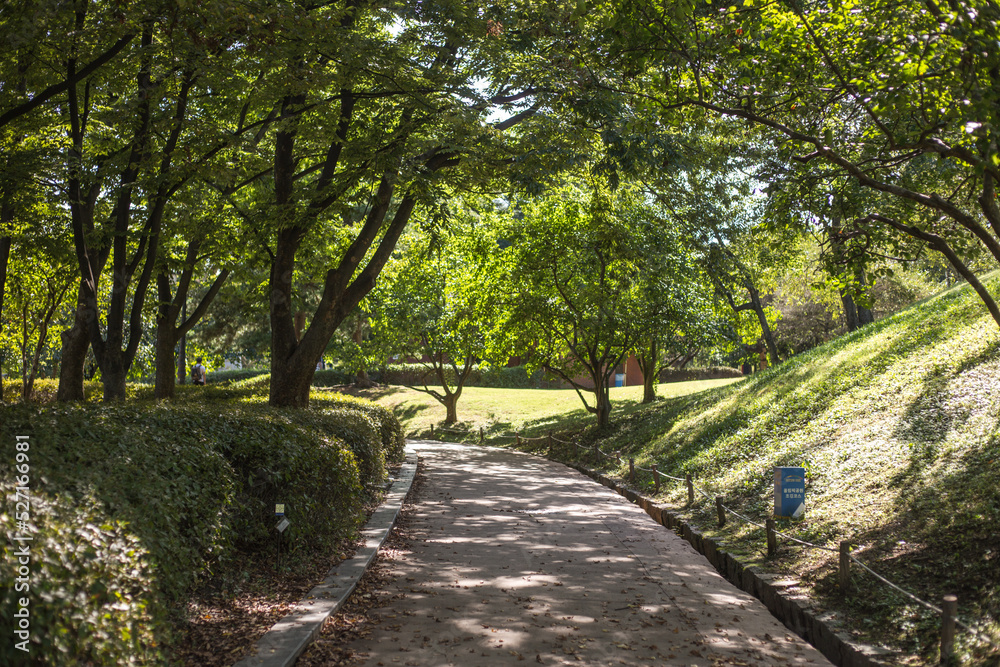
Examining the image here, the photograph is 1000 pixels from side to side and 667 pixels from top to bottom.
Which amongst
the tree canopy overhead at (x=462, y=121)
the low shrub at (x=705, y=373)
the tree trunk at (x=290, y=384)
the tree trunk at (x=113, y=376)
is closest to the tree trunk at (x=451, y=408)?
the tree canopy overhead at (x=462, y=121)

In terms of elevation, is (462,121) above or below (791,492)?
above

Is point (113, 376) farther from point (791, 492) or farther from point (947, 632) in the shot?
point (947, 632)

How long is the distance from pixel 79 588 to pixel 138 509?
1077 mm

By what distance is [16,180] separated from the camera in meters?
12.2

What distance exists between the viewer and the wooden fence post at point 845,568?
21.2ft

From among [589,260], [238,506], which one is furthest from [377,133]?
[589,260]

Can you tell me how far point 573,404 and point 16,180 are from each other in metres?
26.9

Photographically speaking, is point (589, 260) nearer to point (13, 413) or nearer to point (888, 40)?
point (888, 40)

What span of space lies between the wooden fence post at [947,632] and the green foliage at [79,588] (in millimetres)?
5144

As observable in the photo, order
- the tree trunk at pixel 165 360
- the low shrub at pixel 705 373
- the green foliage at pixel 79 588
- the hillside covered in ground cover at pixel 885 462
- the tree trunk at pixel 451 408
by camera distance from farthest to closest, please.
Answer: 1. the low shrub at pixel 705 373
2. the tree trunk at pixel 451 408
3. the tree trunk at pixel 165 360
4. the hillside covered in ground cover at pixel 885 462
5. the green foliage at pixel 79 588

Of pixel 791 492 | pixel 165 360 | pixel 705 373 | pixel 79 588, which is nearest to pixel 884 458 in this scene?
pixel 791 492

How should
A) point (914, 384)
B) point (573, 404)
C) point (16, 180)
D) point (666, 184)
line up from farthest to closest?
point (573, 404) < point (666, 184) < point (16, 180) < point (914, 384)

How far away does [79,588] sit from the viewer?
11.8ft

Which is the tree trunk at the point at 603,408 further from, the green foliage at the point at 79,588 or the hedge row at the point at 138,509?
the green foliage at the point at 79,588
